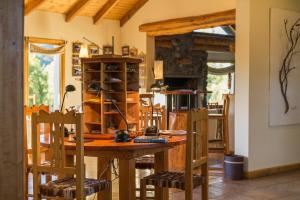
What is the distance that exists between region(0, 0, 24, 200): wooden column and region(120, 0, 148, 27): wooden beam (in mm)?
7940

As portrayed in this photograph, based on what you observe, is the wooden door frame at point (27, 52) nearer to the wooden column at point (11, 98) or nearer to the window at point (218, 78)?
the window at point (218, 78)

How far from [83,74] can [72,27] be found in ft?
14.8

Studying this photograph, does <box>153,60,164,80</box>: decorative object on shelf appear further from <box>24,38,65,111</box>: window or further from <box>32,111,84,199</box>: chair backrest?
<box>32,111,84,199</box>: chair backrest

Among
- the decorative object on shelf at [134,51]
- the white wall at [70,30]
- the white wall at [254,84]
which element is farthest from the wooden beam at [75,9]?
the white wall at [254,84]

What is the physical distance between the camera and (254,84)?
5.70 metres

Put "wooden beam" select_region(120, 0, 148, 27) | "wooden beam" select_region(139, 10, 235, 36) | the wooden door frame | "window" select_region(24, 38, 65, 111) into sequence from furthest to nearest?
"wooden beam" select_region(120, 0, 148, 27) < "window" select_region(24, 38, 65, 111) < the wooden door frame < "wooden beam" select_region(139, 10, 235, 36)

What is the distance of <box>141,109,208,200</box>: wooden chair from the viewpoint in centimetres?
328

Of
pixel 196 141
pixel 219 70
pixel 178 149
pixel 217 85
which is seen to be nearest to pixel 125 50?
pixel 178 149

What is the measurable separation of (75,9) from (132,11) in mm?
1357

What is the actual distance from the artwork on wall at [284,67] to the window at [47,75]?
435 centimetres

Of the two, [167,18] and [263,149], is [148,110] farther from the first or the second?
[167,18]

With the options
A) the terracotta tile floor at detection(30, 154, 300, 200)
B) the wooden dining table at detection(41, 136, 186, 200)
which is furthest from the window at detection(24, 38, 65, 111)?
the wooden dining table at detection(41, 136, 186, 200)

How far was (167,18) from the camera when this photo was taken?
8492 mm

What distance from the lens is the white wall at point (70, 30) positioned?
8.16 m
